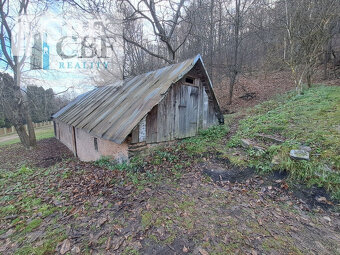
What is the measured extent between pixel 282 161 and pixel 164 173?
3273mm

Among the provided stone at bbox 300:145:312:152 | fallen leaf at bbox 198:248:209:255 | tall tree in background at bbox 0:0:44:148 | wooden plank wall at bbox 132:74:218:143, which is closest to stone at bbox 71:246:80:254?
fallen leaf at bbox 198:248:209:255

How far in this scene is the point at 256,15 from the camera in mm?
15875

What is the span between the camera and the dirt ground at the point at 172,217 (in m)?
2.42

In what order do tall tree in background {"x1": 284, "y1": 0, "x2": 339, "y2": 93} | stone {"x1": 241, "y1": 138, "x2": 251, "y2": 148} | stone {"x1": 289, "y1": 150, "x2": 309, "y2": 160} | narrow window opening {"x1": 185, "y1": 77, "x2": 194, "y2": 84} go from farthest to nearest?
tall tree in background {"x1": 284, "y1": 0, "x2": 339, "y2": 93} < narrow window opening {"x1": 185, "y1": 77, "x2": 194, "y2": 84} < stone {"x1": 241, "y1": 138, "x2": 251, "y2": 148} < stone {"x1": 289, "y1": 150, "x2": 309, "y2": 160}

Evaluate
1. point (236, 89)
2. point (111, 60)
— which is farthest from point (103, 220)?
point (111, 60)

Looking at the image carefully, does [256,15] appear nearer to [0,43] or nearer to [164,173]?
[164,173]

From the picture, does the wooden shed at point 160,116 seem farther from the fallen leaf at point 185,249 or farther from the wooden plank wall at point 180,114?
the fallen leaf at point 185,249

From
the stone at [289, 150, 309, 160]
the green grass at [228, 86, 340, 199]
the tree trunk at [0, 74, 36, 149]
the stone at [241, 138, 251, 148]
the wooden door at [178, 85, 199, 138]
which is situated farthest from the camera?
the tree trunk at [0, 74, 36, 149]

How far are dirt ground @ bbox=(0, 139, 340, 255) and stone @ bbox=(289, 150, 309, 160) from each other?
0.64 metres

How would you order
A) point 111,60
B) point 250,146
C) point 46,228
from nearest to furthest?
point 46,228
point 250,146
point 111,60

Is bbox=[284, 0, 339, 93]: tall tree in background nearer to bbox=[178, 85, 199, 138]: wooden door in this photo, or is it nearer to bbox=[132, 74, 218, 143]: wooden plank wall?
bbox=[132, 74, 218, 143]: wooden plank wall

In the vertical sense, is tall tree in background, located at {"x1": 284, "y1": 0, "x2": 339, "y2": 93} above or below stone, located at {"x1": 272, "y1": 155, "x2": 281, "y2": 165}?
above

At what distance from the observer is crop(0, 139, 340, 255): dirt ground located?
95.4 inches

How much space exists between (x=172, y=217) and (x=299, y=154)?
144 inches
